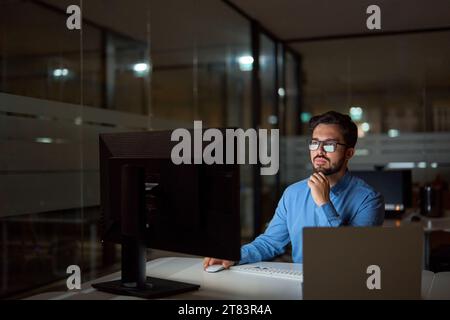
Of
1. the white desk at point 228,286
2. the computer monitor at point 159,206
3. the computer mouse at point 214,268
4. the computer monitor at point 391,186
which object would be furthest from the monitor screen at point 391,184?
the computer monitor at point 159,206

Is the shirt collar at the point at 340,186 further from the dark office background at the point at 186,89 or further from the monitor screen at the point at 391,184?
the monitor screen at the point at 391,184

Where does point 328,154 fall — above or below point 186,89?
below

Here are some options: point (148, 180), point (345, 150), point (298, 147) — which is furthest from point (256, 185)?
point (148, 180)

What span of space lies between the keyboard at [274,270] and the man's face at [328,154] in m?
0.44

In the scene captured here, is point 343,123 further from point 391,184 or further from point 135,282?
point 391,184

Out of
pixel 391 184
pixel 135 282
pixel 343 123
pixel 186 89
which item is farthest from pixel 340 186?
pixel 186 89

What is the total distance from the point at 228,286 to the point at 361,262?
59cm

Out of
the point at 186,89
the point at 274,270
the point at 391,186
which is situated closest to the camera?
the point at 274,270

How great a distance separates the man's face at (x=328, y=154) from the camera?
2.43 m

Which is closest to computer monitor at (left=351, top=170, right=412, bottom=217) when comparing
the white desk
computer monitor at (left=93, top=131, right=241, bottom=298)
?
the white desk

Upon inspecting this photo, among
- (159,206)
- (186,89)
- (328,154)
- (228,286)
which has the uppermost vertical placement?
(186,89)

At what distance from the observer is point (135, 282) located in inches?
78.2

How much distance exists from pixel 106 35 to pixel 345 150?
303cm
